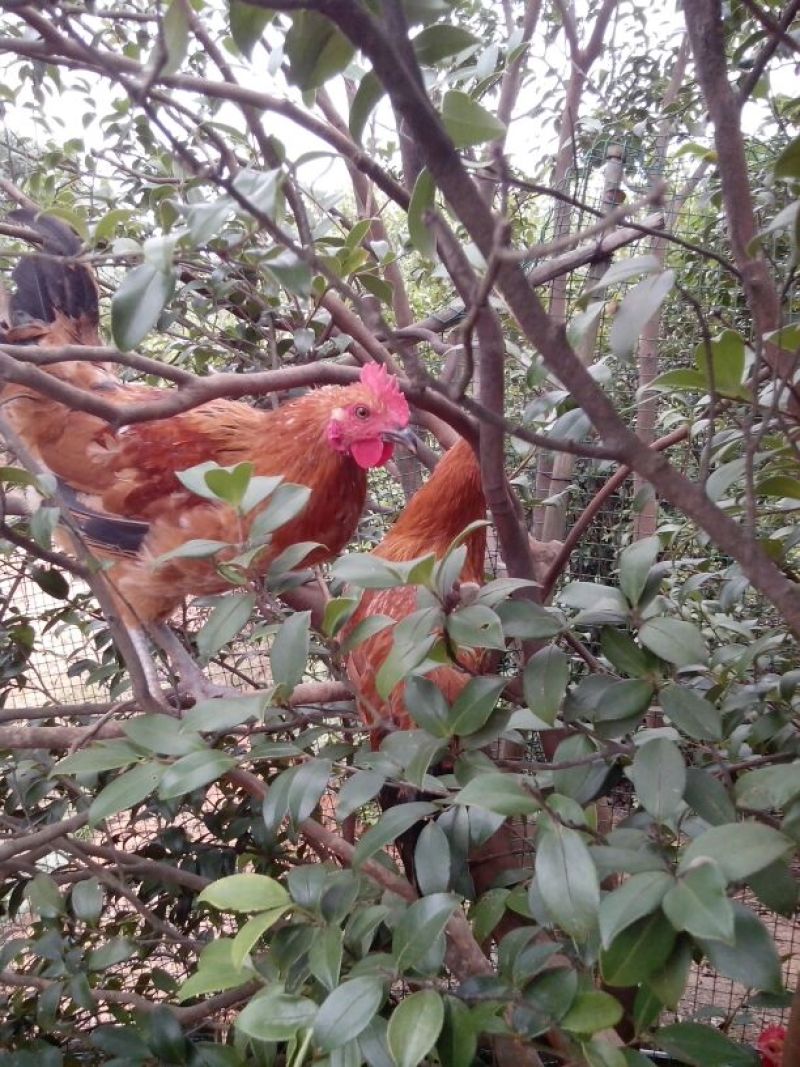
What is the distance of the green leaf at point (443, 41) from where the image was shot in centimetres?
46

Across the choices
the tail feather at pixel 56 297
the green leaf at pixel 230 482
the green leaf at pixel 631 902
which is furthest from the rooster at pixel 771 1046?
the tail feather at pixel 56 297

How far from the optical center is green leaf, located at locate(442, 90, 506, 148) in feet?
1.39

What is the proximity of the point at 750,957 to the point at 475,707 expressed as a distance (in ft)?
0.77

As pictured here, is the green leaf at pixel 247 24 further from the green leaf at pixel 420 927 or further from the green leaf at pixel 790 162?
the green leaf at pixel 420 927

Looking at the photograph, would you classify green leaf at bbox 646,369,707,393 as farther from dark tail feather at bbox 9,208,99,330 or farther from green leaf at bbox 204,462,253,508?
dark tail feather at bbox 9,208,99,330

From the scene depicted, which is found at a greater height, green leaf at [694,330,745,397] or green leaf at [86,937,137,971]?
green leaf at [694,330,745,397]

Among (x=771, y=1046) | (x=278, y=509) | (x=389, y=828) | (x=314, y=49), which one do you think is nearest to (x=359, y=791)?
(x=389, y=828)

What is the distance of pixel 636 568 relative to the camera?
23.1 inches

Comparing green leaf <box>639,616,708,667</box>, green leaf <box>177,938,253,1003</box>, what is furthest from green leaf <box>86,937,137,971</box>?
green leaf <box>639,616,708,667</box>

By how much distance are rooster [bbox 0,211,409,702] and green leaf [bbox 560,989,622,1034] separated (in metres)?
0.92

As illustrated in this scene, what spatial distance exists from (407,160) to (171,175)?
103 centimetres

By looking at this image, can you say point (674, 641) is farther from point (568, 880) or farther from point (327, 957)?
point (327, 957)

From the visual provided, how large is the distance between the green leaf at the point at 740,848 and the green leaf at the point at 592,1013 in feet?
0.48

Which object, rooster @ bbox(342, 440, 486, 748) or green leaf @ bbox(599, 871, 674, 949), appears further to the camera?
rooster @ bbox(342, 440, 486, 748)
